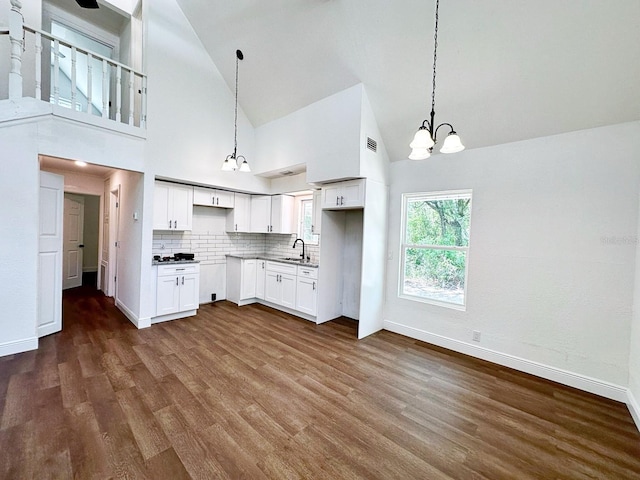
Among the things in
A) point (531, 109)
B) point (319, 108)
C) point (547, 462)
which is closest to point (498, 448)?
point (547, 462)

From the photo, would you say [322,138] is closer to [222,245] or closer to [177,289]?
[222,245]

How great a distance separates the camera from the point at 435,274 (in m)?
Result: 3.75

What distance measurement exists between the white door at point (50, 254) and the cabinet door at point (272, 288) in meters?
2.91

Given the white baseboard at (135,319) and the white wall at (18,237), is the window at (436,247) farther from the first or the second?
the white wall at (18,237)

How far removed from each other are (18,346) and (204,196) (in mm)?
2962

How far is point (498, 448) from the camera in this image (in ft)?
6.17

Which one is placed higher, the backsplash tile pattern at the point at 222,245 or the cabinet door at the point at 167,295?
the backsplash tile pattern at the point at 222,245

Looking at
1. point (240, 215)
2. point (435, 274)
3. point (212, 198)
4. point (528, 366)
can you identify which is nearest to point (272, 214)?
point (240, 215)

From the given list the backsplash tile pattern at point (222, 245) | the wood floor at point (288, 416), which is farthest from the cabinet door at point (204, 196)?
the wood floor at point (288, 416)

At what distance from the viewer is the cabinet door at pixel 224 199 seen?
16.3ft

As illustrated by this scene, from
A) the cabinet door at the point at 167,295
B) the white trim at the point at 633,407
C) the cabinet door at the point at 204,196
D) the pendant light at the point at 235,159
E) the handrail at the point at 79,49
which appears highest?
the handrail at the point at 79,49

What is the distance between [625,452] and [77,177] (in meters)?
8.56

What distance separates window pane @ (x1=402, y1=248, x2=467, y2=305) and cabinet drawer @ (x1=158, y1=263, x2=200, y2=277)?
3378 millimetres

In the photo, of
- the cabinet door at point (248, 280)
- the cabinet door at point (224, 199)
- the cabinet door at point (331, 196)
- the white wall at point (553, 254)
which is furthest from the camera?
→ the cabinet door at point (248, 280)
